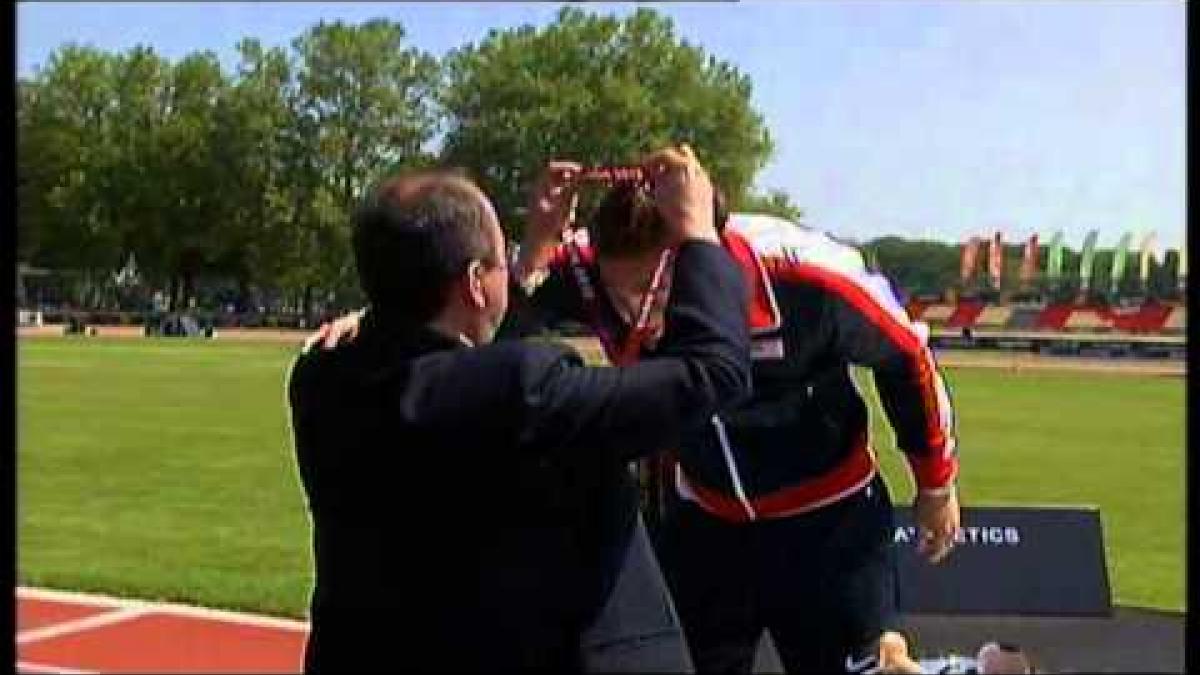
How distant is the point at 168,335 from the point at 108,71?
8.00m

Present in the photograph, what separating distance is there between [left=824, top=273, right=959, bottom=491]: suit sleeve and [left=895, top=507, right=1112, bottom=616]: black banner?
1363 millimetres

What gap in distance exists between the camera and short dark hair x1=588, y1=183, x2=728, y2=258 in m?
2.41

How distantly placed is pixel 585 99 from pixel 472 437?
432 centimetres

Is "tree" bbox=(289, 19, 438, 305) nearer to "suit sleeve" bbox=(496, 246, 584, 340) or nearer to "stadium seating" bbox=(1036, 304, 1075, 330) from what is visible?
"stadium seating" bbox=(1036, 304, 1075, 330)

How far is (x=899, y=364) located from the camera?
2.72m

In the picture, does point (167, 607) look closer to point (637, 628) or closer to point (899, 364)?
point (899, 364)

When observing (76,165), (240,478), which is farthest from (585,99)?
(76,165)

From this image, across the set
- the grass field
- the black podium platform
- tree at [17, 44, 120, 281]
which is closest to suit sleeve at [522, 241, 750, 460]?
the grass field

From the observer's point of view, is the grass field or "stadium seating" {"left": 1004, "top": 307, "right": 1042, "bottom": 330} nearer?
the grass field

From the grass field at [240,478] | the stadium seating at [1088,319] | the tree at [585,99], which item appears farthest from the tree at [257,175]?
the tree at [585,99]

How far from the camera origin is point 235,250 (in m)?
42.3

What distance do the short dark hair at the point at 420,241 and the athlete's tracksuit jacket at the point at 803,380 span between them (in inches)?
24.1

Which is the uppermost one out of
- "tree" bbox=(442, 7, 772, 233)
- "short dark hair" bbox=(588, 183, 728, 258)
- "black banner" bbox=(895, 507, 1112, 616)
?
"tree" bbox=(442, 7, 772, 233)

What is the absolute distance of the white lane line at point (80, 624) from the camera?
235 inches
